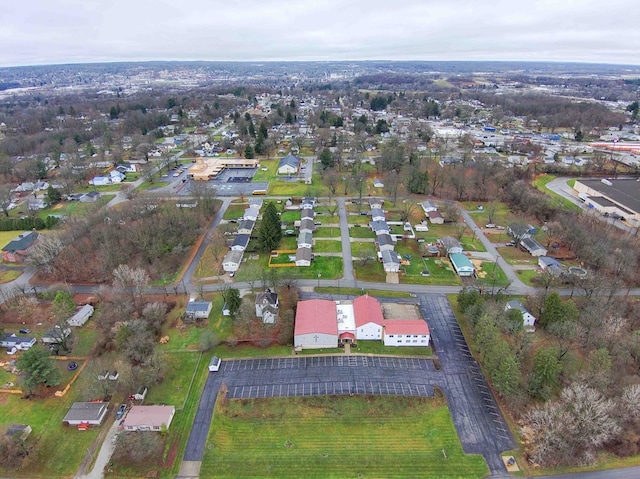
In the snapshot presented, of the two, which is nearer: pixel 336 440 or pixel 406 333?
pixel 336 440

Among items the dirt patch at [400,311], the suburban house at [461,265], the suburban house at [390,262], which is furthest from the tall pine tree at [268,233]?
the suburban house at [461,265]

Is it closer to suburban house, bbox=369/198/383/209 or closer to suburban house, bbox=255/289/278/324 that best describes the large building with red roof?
suburban house, bbox=255/289/278/324

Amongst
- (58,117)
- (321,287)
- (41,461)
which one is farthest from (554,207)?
(58,117)

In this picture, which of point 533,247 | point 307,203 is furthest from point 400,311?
point 307,203

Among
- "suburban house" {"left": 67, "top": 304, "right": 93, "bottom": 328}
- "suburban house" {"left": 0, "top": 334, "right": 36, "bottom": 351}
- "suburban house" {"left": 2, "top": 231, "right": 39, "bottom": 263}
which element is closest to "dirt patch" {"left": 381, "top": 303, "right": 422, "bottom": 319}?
"suburban house" {"left": 67, "top": 304, "right": 93, "bottom": 328}

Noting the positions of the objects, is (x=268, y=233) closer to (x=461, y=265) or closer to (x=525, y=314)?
(x=461, y=265)

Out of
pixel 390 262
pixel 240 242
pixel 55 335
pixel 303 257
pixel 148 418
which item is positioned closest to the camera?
pixel 148 418
